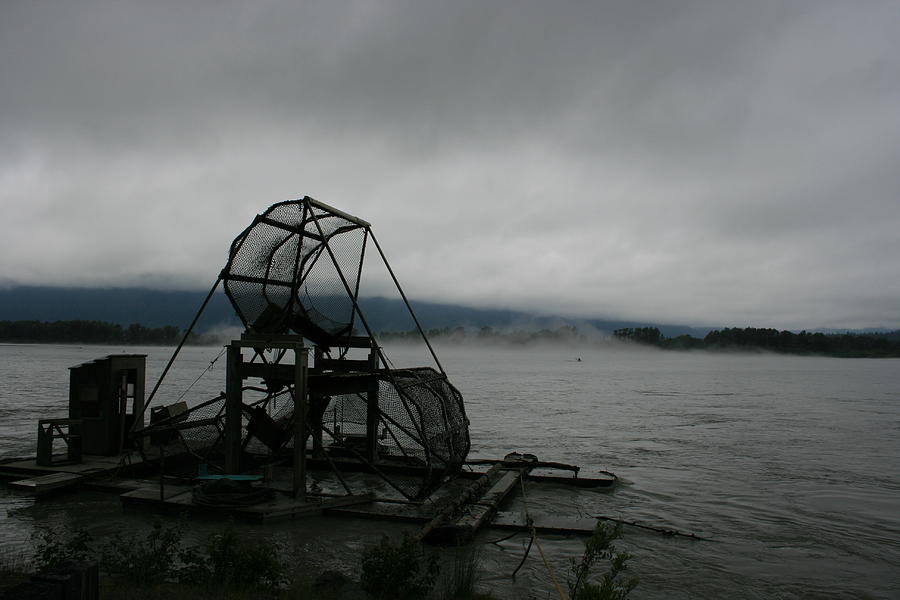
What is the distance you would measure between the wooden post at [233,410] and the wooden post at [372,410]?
243cm

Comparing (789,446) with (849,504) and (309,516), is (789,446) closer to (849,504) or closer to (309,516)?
(849,504)

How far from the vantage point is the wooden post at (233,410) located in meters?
11.6

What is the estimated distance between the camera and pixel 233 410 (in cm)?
1162

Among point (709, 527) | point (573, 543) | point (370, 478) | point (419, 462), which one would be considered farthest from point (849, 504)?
point (370, 478)

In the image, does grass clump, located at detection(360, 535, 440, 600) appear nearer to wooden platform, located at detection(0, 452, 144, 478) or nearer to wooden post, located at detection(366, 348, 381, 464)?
wooden post, located at detection(366, 348, 381, 464)

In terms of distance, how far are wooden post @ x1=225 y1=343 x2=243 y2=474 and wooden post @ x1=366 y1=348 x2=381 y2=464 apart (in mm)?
2431

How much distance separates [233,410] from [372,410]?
2.74 meters

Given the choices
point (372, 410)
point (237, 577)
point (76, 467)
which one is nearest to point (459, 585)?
point (237, 577)

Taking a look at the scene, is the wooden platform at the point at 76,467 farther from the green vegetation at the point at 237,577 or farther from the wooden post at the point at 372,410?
the green vegetation at the point at 237,577

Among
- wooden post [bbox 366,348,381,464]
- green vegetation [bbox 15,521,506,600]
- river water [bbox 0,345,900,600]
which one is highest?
wooden post [bbox 366,348,381,464]

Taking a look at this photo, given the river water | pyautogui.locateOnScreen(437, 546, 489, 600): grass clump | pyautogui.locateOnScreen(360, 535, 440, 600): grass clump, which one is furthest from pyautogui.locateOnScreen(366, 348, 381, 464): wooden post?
pyautogui.locateOnScreen(360, 535, 440, 600): grass clump

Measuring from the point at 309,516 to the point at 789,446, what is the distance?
21.8m

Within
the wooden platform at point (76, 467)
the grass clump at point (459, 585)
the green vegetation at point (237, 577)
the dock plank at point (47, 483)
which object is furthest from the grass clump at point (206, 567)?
the wooden platform at point (76, 467)

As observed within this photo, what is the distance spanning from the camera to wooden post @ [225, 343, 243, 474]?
11594 millimetres
